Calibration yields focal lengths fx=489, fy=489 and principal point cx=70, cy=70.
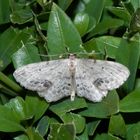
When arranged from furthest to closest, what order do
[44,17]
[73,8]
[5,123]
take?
[73,8]
[44,17]
[5,123]

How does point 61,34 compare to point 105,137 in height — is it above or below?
above

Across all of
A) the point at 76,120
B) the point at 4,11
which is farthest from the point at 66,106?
the point at 4,11

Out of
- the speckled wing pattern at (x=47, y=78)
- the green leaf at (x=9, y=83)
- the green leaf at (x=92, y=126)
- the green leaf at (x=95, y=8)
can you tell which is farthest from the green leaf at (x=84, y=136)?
the green leaf at (x=95, y=8)

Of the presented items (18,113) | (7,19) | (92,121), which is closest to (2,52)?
(7,19)

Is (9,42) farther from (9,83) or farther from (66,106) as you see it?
(66,106)

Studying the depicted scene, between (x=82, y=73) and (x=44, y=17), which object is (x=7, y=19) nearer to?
(x=44, y=17)

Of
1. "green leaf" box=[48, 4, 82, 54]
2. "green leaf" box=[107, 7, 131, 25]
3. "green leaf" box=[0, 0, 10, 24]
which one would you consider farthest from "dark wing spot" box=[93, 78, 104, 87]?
"green leaf" box=[0, 0, 10, 24]

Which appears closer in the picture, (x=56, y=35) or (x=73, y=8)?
(x=56, y=35)

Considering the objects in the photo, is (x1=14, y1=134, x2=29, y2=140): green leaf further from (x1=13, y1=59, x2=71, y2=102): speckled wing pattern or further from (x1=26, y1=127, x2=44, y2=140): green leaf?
(x1=13, y1=59, x2=71, y2=102): speckled wing pattern
